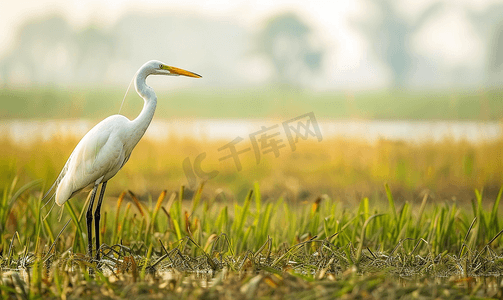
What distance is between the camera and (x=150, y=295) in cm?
170

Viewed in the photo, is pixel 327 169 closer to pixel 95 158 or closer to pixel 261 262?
pixel 261 262

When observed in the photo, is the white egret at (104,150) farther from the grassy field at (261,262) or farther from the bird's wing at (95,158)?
the grassy field at (261,262)

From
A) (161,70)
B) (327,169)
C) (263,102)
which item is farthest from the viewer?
(263,102)

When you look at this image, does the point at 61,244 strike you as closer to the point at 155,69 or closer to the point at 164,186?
the point at 155,69

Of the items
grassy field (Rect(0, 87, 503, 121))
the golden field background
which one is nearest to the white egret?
the golden field background

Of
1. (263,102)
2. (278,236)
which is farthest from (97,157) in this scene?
(263,102)

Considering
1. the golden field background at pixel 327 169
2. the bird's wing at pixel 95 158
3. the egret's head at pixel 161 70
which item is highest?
the egret's head at pixel 161 70

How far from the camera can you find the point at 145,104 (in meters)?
2.39

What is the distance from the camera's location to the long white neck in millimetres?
2324

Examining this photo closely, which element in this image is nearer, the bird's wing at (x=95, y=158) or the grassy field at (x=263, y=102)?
the bird's wing at (x=95, y=158)

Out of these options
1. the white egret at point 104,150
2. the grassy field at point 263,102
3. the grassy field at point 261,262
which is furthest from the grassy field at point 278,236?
the grassy field at point 263,102

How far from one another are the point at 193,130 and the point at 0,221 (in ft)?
13.9

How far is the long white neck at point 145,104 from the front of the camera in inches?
91.5

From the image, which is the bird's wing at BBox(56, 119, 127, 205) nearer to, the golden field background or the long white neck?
the long white neck
